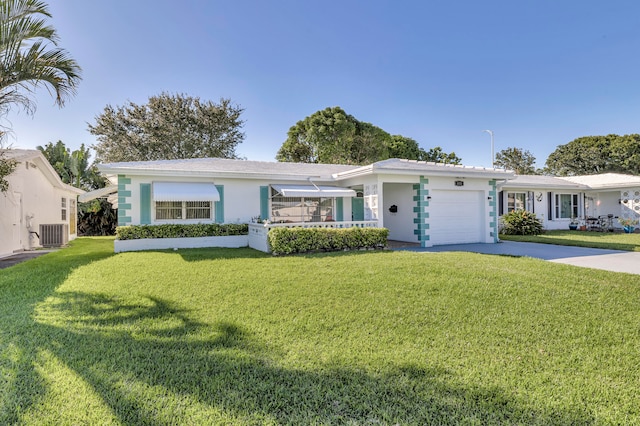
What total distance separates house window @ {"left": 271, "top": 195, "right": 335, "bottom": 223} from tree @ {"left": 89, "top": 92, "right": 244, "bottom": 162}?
2415 centimetres

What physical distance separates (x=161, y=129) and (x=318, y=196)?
28.3m

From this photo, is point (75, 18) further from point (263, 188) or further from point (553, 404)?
point (553, 404)

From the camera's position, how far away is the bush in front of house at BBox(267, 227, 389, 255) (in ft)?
46.8

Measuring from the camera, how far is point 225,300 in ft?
25.3

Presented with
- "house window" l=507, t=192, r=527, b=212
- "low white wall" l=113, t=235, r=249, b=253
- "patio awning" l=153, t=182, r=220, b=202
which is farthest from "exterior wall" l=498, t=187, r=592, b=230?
"patio awning" l=153, t=182, r=220, b=202

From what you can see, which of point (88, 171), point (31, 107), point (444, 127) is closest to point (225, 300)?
point (31, 107)

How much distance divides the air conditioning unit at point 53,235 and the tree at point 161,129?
19.8 m

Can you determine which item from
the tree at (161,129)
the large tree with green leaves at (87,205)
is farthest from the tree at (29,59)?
the tree at (161,129)

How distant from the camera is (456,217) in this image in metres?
19.4

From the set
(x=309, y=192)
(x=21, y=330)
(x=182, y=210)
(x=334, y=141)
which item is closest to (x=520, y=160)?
(x=334, y=141)

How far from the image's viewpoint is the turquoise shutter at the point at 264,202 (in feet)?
62.4

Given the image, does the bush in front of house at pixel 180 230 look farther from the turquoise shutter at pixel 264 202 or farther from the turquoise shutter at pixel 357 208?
the turquoise shutter at pixel 357 208

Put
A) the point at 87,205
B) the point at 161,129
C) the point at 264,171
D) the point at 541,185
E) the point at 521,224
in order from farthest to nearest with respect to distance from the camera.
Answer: the point at 161,129
the point at 87,205
the point at 541,185
the point at 521,224
the point at 264,171

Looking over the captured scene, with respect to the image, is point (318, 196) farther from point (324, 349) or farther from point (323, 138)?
point (323, 138)
